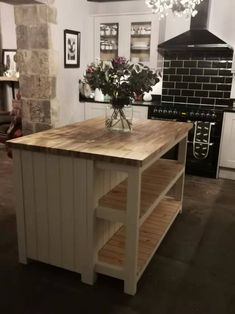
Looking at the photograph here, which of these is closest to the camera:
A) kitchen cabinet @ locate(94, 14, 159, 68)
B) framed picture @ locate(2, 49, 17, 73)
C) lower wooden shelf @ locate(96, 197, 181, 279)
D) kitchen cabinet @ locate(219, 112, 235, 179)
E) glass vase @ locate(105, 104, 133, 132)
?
lower wooden shelf @ locate(96, 197, 181, 279)

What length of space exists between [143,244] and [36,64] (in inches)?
107

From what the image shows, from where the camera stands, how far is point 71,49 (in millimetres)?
4543

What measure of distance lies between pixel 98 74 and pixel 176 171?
116cm

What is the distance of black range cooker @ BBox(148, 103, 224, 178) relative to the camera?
13.6ft

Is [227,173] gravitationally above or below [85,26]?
below

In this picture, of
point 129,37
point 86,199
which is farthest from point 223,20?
point 86,199

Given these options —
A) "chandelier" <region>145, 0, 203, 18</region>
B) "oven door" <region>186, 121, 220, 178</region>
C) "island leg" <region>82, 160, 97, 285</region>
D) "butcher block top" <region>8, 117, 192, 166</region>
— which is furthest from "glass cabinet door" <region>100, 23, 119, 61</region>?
"island leg" <region>82, 160, 97, 285</region>

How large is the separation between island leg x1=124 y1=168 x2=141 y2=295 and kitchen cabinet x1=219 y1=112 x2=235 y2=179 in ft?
8.65

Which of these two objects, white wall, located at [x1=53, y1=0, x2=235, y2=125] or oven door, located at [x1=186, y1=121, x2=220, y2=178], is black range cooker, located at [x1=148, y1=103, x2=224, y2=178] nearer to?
oven door, located at [x1=186, y1=121, x2=220, y2=178]

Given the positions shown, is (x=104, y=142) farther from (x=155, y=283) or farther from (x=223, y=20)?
(x=223, y=20)

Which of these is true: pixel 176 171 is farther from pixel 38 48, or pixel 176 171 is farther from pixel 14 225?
pixel 38 48

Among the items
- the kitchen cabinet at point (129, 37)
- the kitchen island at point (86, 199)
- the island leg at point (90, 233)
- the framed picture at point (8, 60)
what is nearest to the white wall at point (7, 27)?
the framed picture at point (8, 60)

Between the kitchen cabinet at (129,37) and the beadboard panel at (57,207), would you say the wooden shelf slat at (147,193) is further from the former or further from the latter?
the kitchen cabinet at (129,37)

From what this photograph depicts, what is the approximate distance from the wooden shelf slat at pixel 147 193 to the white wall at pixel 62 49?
195cm
